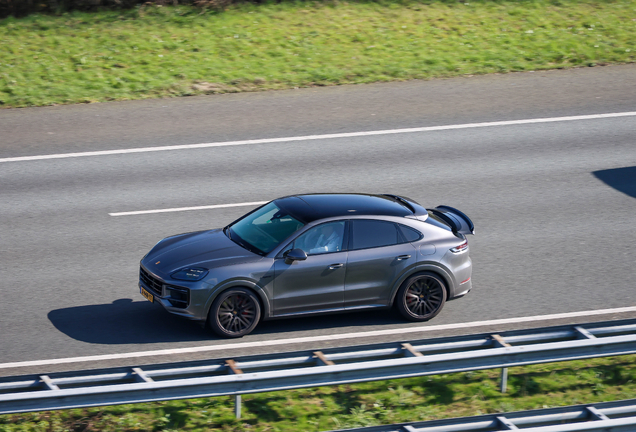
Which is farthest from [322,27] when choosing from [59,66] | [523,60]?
[59,66]

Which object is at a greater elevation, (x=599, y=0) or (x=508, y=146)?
(x=599, y=0)

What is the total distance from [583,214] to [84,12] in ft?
51.0

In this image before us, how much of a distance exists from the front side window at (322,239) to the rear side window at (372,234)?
0.18m

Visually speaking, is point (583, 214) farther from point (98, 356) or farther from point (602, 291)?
point (98, 356)

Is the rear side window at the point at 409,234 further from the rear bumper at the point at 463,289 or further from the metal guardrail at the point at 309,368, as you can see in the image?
the metal guardrail at the point at 309,368

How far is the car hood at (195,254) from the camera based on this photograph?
9.17m

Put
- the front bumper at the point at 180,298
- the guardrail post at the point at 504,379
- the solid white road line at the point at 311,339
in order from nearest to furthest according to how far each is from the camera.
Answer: the guardrail post at the point at 504,379, the solid white road line at the point at 311,339, the front bumper at the point at 180,298

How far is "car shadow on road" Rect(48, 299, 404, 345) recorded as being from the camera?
921cm

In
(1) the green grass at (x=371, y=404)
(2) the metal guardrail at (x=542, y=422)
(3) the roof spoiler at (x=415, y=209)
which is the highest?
(3) the roof spoiler at (x=415, y=209)

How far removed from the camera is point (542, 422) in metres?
6.89

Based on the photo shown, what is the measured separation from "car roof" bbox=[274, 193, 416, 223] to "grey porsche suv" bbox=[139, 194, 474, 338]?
0.01 m

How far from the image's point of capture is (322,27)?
21.9 metres

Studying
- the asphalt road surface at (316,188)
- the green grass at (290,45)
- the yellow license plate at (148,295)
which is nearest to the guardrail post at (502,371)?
the asphalt road surface at (316,188)

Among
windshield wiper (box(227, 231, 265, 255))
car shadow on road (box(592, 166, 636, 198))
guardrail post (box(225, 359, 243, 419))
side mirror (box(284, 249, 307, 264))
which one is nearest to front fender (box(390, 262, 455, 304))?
side mirror (box(284, 249, 307, 264))
